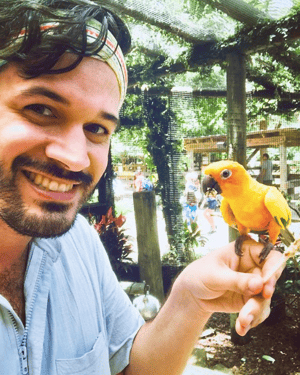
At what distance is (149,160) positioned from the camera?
410cm

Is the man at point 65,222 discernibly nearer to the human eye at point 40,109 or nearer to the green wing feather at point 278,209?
the human eye at point 40,109

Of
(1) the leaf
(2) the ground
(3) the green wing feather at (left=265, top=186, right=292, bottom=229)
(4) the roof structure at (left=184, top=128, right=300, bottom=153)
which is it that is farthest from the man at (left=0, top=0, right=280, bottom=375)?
(4) the roof structure at (left=184, top=128, right=300, bottom=153)

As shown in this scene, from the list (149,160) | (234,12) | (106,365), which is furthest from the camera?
(149,160)

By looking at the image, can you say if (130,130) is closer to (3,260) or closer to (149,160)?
(149,160)

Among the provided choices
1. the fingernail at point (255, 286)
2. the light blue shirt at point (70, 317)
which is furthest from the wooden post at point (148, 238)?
the fingernail at point (255, 286)

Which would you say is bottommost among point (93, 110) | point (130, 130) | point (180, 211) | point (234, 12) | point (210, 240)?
point (210, 240)

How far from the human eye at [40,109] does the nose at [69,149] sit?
1.9 inches

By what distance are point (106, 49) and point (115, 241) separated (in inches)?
113

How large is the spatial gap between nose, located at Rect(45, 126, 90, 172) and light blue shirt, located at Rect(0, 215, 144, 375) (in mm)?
294

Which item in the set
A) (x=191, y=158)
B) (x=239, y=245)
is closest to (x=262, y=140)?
(x=191, y=158)

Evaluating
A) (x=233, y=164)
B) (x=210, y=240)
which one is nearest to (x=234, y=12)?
(x=233, y=164)

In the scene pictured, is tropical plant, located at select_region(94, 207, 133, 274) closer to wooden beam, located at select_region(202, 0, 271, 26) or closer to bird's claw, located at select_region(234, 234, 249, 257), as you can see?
wooden beam, located at select_region(202, 0, 271, 26)

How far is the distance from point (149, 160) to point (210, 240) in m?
1.29

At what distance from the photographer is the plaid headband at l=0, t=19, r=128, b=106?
26.4 inches
